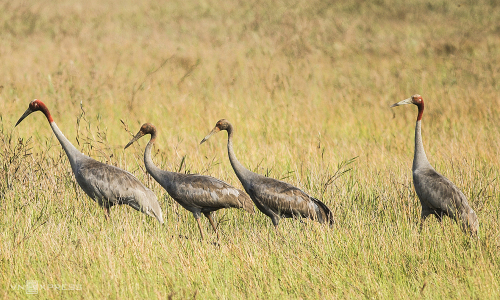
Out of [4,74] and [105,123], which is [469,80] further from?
[4,74]

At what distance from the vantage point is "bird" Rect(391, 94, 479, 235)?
484 cm

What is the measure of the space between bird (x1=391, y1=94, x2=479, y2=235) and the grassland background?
155 millimetres

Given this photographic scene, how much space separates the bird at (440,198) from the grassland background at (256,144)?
0.51ft

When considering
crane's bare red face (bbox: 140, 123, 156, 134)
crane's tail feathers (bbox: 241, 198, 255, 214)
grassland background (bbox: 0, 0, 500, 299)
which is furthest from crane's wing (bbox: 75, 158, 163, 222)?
crane's tail feathers (bbox: 241, 198, 255, 214)

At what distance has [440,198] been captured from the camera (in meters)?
5.05

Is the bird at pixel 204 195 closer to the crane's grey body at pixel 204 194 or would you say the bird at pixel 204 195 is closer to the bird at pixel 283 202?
the crane's grey body at pixel 204 194

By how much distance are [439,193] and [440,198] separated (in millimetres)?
47

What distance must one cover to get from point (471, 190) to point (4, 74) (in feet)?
28.6

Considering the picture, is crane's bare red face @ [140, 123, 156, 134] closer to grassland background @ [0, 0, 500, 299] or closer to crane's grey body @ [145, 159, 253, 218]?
grassland background @ [0, 0, 500, 299]

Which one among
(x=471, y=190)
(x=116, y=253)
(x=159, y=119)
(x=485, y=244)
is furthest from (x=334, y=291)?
(x=159, y=119)

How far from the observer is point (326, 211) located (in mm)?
5168

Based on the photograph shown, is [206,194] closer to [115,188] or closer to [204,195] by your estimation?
[204,195]

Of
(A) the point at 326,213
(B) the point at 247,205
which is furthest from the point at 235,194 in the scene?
(A) the point at 326,213

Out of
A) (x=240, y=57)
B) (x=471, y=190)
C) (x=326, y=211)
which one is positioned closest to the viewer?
(x=326, y=211)
